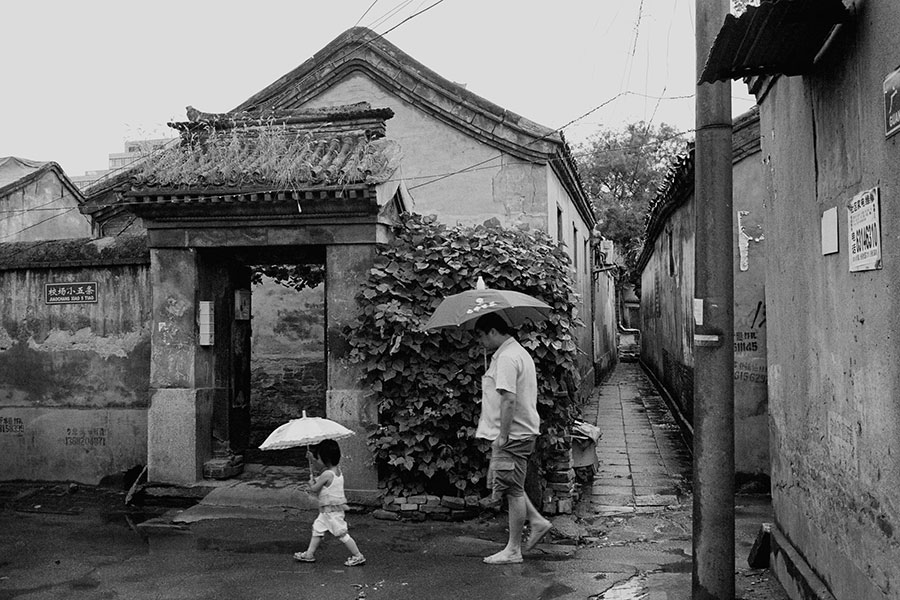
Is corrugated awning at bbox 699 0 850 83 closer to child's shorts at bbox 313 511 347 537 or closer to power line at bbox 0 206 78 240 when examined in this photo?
child's shorts at bbox 313 511 347 537

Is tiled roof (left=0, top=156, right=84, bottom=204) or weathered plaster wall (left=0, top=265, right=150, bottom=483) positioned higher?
tiled roof (left=0, top=156, right=84, bottom=204)

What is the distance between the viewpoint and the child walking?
6.51m

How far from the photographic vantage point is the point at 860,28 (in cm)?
393

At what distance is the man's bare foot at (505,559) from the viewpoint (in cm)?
650

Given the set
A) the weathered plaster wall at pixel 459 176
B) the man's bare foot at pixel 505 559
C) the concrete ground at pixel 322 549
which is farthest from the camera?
the weathered plaster wall at pixel 459 176

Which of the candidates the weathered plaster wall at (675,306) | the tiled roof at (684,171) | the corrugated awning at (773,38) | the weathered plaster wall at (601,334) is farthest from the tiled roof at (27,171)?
the corrugated awning at (773,38)

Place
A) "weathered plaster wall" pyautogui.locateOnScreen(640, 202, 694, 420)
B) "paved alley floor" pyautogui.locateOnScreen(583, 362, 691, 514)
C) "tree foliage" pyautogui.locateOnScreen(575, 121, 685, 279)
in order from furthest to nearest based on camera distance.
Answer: "tree foliage" pyautogui.locateOnScreen(575, 121, 685, 279)
"weathered plaster wall" pyautogui.locateOnScreen(640, 202, 694, 420)
"paved alley floor" pyautogui.locateOnScreen(583, 362, 691, 514)

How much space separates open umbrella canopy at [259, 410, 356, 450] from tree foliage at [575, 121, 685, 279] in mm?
28631

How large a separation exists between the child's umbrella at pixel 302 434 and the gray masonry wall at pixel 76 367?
13.1 ft

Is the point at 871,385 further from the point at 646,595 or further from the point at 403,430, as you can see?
the point at 403,430

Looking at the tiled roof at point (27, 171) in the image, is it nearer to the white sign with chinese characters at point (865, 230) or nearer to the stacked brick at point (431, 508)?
the stacked brick at point (431, 508)

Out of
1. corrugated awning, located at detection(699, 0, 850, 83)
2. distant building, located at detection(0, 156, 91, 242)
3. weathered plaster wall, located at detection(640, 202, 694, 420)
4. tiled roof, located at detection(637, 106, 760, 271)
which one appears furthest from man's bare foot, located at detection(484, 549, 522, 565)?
distant building, located at detection(0, 156, 91, 242)

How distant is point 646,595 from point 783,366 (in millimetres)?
→ 1950

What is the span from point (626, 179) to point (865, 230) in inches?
1341
